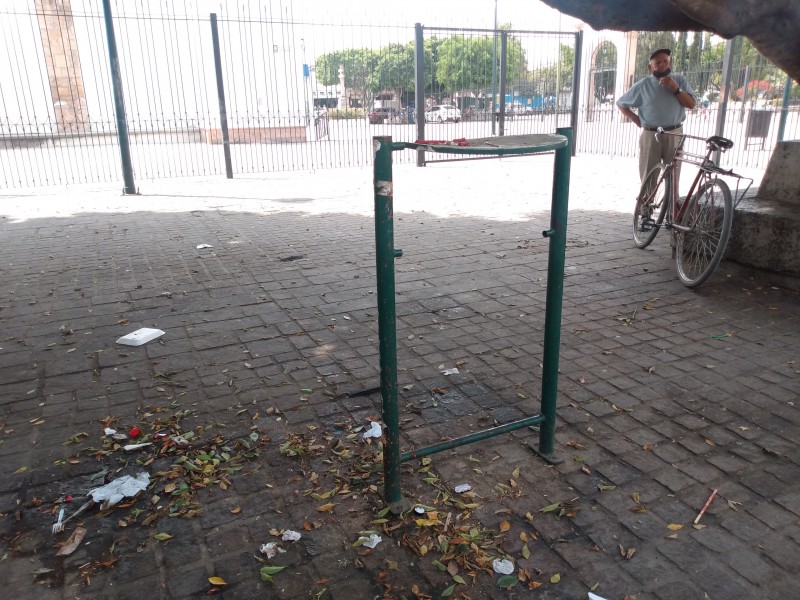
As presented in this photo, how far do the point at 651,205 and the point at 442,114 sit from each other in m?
9.58

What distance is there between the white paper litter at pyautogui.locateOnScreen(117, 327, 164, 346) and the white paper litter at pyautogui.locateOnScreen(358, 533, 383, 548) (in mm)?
2685

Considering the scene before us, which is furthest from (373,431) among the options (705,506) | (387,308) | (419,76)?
(419,76)

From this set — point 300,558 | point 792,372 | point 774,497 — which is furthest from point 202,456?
point 792,372

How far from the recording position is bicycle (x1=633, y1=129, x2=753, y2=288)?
17.1ft

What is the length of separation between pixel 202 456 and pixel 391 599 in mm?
1331

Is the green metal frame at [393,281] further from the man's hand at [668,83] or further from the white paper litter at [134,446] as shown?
the man's hand at [668,83]

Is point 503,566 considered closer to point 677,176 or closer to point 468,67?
point 677,176

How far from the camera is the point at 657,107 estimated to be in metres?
6.70

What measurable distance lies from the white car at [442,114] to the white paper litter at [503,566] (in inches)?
512

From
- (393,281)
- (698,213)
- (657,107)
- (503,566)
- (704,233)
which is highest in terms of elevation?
(657,107)

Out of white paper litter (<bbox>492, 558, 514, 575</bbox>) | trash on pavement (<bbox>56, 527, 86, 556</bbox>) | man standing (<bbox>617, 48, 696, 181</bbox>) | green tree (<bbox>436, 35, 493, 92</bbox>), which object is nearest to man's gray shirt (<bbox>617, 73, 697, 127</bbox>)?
man standing (<bbox>617, 48, 696, 181</bbox>)

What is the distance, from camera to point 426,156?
49.4 feet

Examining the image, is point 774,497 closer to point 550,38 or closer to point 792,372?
point 792,372

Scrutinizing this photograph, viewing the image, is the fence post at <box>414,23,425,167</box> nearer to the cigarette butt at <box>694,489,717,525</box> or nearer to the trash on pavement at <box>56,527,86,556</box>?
the cigarette butt at <box>694,489,717,525</box>
